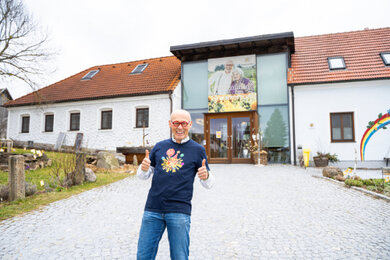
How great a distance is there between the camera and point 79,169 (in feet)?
27.3

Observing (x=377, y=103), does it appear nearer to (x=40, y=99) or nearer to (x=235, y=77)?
(x=235, y=77)

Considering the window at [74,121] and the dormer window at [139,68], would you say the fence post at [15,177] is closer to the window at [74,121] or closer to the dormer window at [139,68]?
the window at [74,121]

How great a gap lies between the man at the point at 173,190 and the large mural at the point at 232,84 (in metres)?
12.5

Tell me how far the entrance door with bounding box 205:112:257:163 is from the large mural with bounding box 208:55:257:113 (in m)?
0.44

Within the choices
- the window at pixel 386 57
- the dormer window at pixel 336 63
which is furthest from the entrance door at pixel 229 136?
the window at pixel 386 57

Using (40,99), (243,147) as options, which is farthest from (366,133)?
(40,99)

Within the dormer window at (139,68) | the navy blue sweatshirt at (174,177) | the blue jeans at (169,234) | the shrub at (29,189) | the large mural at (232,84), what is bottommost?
the shrub at (29,189)

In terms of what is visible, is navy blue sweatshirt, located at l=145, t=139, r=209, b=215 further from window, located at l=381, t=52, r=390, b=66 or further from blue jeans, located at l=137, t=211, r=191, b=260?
window, located at l=381, t=52, r=390, b=66

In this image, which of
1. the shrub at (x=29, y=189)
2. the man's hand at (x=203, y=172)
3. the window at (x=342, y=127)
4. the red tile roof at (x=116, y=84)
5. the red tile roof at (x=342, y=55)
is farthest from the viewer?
the red tile roof at (x=116, y=84)

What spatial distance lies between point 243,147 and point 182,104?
4.34 meters

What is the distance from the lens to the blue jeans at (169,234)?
2277 millimetres

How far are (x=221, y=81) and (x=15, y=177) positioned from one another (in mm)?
11235

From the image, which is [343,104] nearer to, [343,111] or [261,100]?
[343,111]

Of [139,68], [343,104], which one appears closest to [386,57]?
[343,104]
